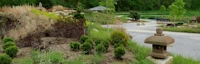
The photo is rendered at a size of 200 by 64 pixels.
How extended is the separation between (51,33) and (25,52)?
176 cm

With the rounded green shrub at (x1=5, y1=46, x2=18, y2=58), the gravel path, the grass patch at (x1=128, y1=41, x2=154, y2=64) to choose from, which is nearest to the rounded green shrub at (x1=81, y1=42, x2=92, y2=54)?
the grass patch at (x1=128, y1=41, x2=154, y2=64)

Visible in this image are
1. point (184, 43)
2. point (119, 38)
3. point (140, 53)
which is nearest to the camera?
point (140, 53)

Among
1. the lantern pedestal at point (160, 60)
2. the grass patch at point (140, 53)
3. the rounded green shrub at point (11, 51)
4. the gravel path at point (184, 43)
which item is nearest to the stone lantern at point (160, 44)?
the lantern pedestal at point (160, 60)

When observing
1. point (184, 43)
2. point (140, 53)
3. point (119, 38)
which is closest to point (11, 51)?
point (119, 38)

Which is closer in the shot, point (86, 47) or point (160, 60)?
point (160, 60)

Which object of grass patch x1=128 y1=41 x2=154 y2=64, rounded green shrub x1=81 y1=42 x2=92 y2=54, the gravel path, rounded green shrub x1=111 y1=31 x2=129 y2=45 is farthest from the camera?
the gravel path

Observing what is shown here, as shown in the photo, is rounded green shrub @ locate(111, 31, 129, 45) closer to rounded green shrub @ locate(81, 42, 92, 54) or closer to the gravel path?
rounded green shrub @ locate(81, 42, 92, 54)

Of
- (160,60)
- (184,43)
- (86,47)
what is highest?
(86,47)

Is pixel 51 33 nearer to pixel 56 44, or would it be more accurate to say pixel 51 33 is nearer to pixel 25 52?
pixel 56 44

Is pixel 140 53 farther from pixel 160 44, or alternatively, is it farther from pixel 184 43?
pixel 184 43

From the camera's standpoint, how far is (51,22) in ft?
22.3

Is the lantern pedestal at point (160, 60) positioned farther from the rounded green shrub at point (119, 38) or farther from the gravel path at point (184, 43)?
the gravel path at point (184, 43)

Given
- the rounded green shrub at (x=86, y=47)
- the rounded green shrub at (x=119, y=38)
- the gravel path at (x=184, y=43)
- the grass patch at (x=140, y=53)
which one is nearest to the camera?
the grass patch at (x=140, y=53)

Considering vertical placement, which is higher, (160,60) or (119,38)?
(119,38)
